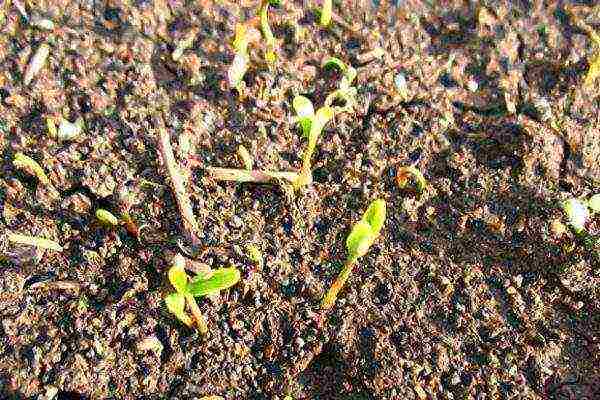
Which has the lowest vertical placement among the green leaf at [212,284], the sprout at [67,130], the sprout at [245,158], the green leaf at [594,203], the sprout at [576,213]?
the sprout at [67,130]

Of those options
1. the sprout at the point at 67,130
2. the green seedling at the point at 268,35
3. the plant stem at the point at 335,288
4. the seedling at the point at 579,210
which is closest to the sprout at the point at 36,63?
the sprout at the point at 67,130

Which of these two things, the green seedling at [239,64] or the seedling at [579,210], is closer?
the seedling at [579,210]

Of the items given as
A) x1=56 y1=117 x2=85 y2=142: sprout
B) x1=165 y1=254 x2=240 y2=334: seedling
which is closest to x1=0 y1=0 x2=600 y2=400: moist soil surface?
x1=56 y1=117 x2=85 y2=142: sprout

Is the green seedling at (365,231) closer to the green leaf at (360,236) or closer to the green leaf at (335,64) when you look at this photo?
the green leaf at (360,236)

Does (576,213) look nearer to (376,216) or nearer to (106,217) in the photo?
(376,216)

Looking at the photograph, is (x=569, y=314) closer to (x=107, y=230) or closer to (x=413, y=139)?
(x=413, y=139)

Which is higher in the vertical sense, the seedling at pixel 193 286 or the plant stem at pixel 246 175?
the plant stem at pixel 246 175
